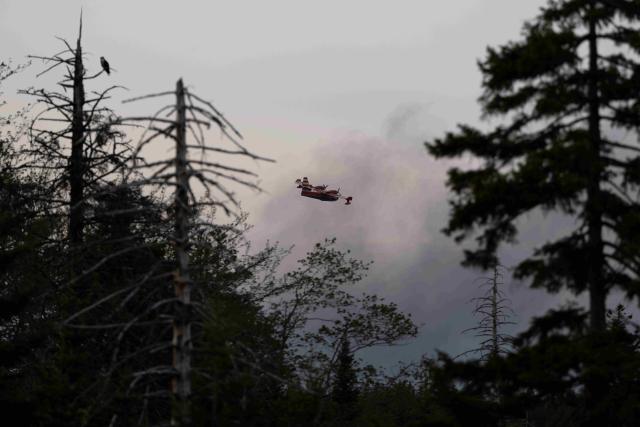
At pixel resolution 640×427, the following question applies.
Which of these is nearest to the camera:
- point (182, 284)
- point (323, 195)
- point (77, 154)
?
point (182, 284)

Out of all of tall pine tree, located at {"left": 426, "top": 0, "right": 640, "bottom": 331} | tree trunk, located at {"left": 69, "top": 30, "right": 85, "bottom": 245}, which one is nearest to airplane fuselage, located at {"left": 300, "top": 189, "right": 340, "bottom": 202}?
tree trunk, located at {"left": 69, "top": 30, "right": 85, "bottom": 245}

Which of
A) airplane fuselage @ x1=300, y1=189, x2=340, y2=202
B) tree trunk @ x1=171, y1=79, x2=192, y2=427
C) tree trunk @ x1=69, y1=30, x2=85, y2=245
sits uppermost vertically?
airplane fuselage @ x1=300, y1=189, x2=340, y2=202

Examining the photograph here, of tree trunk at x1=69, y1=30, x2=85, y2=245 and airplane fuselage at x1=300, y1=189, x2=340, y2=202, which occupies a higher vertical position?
airplane fuselage at x1=300, y1=189, x2=340, y2=202

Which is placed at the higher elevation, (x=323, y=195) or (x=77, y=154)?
(x=323, y=195)

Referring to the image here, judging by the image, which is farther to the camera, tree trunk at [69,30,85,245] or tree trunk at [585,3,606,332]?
tree trunk at [69,30,85,245]

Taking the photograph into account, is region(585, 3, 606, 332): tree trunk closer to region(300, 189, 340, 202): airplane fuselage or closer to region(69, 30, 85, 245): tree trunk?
region(69, 30, 85, 245): tree trunk

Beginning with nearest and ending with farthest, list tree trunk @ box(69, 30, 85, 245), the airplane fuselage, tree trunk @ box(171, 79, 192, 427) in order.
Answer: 1. tree trunk @ box(171, 79, 192, 427)
2. tree trunk @ box(69, 30, 85, 245)
3. the airplane fuselage

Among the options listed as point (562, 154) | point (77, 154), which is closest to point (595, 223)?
point (562, 154)

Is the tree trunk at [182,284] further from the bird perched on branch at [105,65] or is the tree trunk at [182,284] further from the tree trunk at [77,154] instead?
the bird perched on branch at [105,65]

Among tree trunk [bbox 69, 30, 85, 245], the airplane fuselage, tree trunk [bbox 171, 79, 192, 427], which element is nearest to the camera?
tree trunk [bbox 171, 79, 192, 427]

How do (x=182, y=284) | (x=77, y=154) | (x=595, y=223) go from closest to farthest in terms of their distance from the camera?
(x=182, y=284), (x=595, y=223), (x=77, y=154)

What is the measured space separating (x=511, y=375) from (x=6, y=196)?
17.3 meters

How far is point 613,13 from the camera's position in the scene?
15.8 m

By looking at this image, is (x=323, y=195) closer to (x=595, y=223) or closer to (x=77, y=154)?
(x=77, y=154)
